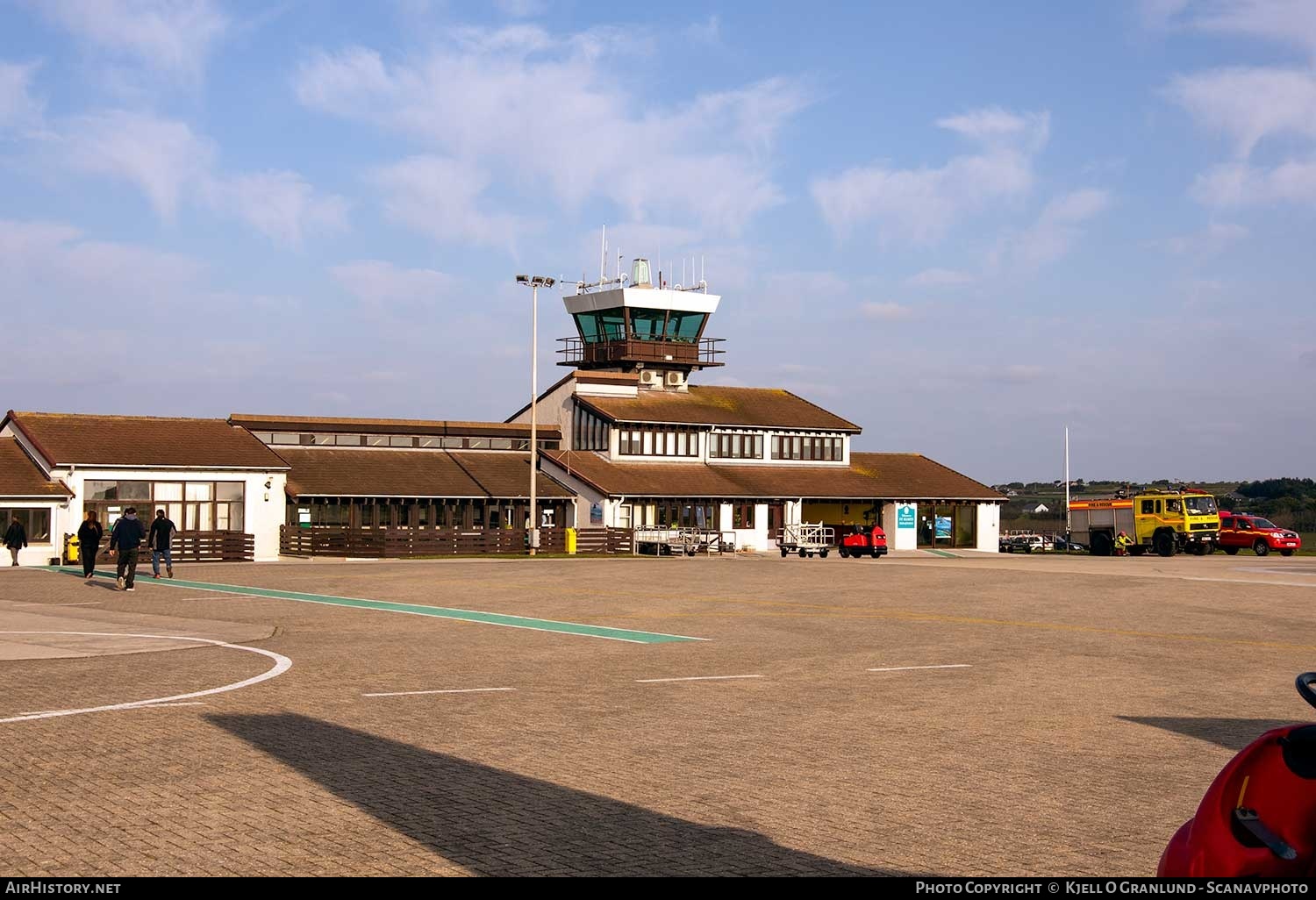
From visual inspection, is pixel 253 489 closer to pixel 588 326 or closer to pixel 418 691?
pixel 588 326

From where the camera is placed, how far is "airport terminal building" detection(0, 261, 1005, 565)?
49344 millimetres

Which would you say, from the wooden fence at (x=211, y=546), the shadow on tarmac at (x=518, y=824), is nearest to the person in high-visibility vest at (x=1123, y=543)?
the wooden fence at (x=211, y=546)

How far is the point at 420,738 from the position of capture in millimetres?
10656

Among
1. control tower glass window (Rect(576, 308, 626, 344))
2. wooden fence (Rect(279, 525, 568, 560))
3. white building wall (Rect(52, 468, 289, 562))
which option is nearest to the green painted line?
white building wall (Rect(52, 468, 289, 562))

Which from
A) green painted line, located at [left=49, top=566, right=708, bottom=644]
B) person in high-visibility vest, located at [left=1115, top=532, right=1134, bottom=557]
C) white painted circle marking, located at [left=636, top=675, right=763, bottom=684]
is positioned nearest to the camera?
white painted circle marking, located at [left=636, top=675, right=763, bottom=684]

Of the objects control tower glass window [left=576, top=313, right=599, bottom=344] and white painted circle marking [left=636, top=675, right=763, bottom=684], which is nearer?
white painted circle marking [left=636, top=675, right=763, bottom=684]

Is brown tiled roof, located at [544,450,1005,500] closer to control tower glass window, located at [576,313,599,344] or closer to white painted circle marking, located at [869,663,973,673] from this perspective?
control tower glass window, located at [576,313,599,344]

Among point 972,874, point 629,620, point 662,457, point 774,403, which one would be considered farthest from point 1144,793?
point 774,403

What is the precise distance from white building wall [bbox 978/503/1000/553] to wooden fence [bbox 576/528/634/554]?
23.0 meters

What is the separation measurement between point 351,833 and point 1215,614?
70.5ft

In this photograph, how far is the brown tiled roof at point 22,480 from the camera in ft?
149

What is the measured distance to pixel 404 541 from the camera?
53.6 metres

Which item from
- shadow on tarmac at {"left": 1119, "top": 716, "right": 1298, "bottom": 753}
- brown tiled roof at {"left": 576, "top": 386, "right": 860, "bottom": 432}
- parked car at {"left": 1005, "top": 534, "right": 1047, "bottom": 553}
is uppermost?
brown tiled roof at {"left": 576, "top": 386, "right": 860, "bottom": 432}

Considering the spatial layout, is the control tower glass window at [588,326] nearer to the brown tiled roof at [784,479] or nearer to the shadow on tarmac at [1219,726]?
the brown tiled roof at [784,479]
